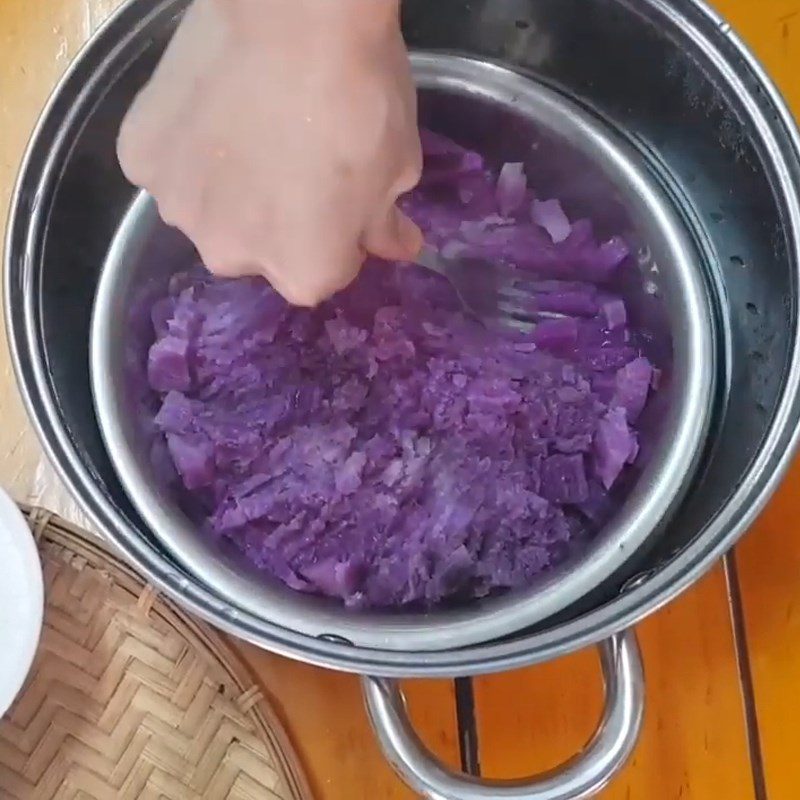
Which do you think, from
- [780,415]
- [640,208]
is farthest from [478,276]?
[780,415]

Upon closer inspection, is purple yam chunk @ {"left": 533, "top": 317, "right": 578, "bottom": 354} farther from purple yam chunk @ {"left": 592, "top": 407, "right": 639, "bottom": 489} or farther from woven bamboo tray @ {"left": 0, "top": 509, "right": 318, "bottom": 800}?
woven bamboo tray @ {"left": 0, "top": 509, "right": 318, "bottom": 800}

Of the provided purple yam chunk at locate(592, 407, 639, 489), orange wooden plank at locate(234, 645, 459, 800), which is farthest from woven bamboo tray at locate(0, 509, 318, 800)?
purple yam chunk at locate(592, 407, 639, 489)

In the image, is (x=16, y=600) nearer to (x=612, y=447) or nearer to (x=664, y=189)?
(x=612, y=447)

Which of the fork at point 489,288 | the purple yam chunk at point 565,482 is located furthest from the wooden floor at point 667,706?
the fork at point 489,288

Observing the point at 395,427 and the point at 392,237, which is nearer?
the point at 392,237

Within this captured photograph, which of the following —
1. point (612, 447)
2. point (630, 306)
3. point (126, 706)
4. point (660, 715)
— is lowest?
point (126, 706)

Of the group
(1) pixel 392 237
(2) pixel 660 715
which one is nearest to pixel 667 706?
(2) pixel 660 715
